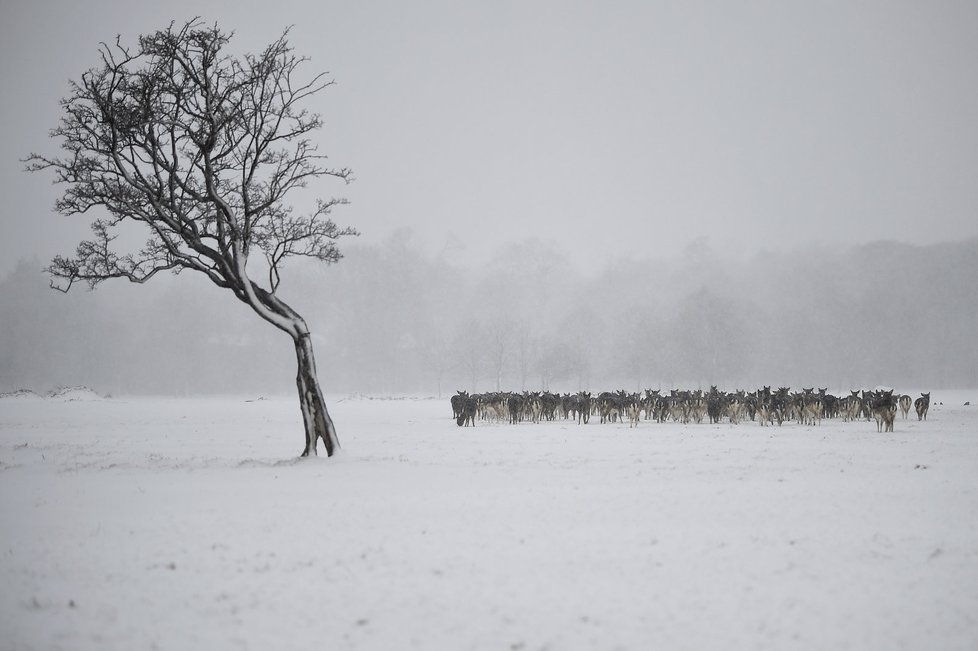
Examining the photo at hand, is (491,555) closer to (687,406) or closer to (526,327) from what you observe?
(687,406)

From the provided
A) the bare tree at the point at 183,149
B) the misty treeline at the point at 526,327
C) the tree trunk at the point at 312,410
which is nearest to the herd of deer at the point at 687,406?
the tree trunk at the point at 312,410

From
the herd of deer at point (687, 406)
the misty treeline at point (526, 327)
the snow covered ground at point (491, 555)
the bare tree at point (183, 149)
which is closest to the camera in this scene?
the snow covered ground at point (491, 555)

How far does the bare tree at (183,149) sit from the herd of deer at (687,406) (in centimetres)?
1349

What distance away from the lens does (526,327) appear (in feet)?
267

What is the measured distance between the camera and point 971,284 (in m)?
72.5

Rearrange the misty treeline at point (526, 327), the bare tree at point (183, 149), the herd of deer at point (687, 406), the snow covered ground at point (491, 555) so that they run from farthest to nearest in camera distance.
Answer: the misty treeline at point (526, 327)
the herd of deer at point (687, 406)
the bare tree at point (183, 149)
the snow covered ground at point (491, 555)

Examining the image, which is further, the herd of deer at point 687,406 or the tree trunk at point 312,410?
the herd of deer at point 687,406

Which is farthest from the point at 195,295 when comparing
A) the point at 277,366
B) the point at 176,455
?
the point at 176,455

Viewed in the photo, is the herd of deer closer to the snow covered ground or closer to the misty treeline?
the snow covered ground

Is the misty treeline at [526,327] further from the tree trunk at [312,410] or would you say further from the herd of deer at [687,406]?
the tree trunk at [312,410]

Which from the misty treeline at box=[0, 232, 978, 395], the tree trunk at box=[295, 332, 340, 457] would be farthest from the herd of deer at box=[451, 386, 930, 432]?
the misty treeline at box=[0, 232, 978, 395]

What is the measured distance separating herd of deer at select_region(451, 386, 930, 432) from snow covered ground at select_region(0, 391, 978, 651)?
45.1 feet

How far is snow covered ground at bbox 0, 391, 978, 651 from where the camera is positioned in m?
5.11

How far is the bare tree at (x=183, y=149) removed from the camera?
1494cm
